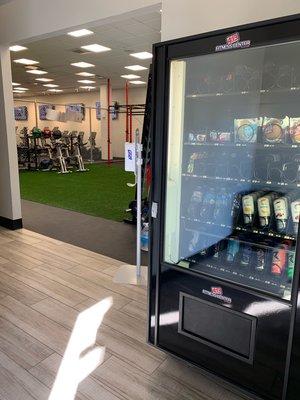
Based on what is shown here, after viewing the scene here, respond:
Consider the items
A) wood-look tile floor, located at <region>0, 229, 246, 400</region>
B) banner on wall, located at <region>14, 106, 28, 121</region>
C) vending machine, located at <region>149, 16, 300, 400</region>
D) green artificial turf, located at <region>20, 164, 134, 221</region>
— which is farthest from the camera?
banner on wall, located at <region>14, 106, 28, 121</region>

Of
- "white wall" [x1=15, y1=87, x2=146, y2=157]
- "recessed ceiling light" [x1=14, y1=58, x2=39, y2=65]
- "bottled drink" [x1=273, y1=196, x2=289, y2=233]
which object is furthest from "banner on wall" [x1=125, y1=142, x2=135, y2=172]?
"white wall" [x1=15, y1=87, x2=146, y2=157]

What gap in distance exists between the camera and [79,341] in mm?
2188

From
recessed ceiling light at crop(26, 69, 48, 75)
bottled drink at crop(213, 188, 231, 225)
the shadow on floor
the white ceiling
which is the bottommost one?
the shadow on floor

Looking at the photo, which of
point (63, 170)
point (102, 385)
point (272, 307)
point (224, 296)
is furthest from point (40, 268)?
point (63, 170)

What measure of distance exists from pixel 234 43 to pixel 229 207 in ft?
3.12

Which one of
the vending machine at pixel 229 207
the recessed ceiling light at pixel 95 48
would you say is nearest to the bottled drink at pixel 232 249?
the vending machine at pixel 229 207

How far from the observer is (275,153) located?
1.85 metres

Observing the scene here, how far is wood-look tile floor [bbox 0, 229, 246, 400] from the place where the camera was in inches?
69.9

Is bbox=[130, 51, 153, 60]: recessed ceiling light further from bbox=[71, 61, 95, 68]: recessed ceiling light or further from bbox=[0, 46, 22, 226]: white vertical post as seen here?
bbox=[0, 46, 22, 226]: white vertical post

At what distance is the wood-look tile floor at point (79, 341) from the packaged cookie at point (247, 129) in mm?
1452

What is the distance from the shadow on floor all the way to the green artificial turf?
311mm

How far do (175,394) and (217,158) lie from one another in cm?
142

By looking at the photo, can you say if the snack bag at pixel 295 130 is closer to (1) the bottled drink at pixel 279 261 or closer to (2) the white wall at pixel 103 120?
(1) the bottled drink at pixel 279 261

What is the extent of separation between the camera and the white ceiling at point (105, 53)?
5695 millimetres
